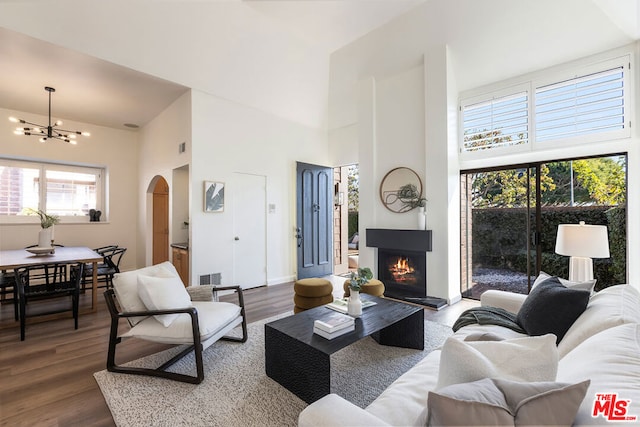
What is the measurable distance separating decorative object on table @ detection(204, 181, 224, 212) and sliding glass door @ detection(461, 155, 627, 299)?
3.89 m

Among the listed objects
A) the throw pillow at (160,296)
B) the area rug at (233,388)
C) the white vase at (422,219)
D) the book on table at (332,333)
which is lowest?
the area rug at (233,388)

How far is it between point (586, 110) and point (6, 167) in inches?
361

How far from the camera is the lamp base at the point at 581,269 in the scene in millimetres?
2834

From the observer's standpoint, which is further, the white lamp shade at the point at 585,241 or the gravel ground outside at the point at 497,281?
the gravel ground outside at the point at 497,281

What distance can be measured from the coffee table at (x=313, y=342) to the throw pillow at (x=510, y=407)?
43.1 inches

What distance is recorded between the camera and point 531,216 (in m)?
4.03

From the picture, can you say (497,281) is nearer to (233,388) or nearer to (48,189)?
(233,388)

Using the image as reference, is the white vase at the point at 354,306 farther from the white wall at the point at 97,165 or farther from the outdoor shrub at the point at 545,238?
the white wall at the point at 97,165

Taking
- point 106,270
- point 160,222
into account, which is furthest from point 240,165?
point 106,270

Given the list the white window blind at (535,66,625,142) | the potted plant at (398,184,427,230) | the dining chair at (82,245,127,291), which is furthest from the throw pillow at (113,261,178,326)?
the white window blind at (535,66,625,142)

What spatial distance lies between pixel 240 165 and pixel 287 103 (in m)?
1.54

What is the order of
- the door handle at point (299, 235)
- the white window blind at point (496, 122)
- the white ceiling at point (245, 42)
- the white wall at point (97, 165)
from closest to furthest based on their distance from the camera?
the white ceiling at point (245, 42) < the white window blind at point (496, 122) < the white wall at point (97, 165) < the door handle at point (299, 235)

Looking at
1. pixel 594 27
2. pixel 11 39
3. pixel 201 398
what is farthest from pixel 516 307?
pixel 11 39

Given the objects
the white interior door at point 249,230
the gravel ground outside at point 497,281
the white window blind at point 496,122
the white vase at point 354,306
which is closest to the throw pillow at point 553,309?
the white vase at point 354,306
